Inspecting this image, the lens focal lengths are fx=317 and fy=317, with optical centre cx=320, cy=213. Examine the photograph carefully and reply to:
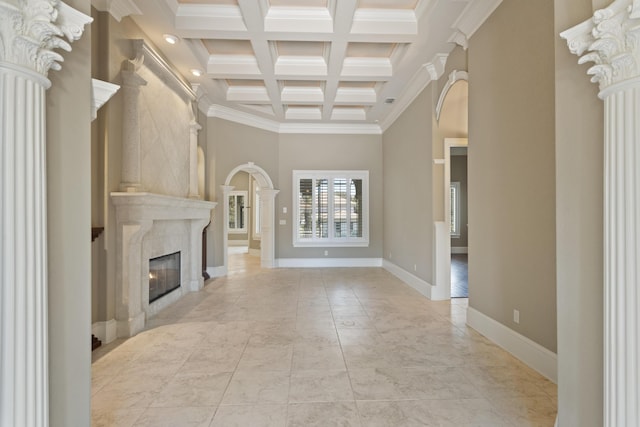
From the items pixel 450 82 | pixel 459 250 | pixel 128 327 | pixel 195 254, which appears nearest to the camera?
pixel 128 327

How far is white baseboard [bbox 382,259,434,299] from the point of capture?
4855 millimetres

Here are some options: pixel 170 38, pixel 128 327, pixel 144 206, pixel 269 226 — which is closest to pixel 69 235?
pixel 144 206

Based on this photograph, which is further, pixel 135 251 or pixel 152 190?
pixel 152 190

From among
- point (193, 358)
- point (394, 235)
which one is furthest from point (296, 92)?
point (193, 358)

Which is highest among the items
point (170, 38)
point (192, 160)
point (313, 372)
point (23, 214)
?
point (170, 38)

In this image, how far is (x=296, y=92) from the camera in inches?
233

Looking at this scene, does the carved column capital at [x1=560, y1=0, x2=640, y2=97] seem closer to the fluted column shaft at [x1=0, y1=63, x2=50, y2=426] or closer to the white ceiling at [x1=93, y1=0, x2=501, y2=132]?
the fluted column shaft at [x1=0, y1=63, x2=50, y2=426]

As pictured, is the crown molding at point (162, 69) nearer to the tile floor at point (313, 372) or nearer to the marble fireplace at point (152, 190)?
the marble fireplace at point (152, 190)

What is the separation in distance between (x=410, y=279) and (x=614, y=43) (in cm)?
490

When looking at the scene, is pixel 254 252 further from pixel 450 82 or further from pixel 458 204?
pixel 450 82

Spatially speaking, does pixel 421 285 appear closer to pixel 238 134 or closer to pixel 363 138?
pixel 363 138

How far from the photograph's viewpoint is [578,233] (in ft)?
4.55

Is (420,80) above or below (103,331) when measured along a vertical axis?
above

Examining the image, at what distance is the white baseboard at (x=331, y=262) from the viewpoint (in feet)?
25.5
